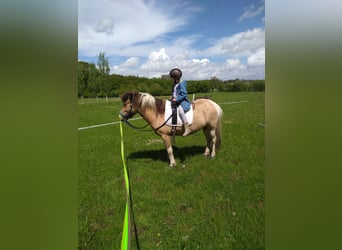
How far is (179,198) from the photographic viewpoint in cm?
369

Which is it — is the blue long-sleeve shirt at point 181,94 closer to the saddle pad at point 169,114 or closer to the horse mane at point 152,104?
the saddle pad at point 169,114

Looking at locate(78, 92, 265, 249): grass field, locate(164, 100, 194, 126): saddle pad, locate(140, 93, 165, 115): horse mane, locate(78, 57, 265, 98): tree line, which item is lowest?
locate(78, 92, 265, 249): grass field

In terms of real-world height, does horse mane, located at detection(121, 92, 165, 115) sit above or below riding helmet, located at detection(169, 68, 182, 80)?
below

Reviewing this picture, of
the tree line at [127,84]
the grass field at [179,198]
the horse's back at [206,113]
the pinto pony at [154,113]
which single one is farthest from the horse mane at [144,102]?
the tree line at [127,84]

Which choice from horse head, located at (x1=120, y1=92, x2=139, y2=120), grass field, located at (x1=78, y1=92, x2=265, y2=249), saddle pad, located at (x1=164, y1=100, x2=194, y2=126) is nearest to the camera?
grass field, located at (x1=78, y1=92, x2=265, y2=249)

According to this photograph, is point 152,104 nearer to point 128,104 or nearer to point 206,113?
point 128,104

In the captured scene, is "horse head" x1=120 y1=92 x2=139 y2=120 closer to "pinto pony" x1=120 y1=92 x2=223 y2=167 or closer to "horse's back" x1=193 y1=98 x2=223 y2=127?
"pinto pony" x1=120 y1=92 x2=223 y2=167

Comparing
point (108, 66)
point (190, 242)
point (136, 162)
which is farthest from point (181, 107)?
point (108, 66)

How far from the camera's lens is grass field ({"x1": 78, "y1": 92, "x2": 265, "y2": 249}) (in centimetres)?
266

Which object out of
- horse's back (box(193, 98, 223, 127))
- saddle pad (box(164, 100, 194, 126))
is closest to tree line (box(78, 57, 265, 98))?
horse's back (box(193, 98, 223, 127))

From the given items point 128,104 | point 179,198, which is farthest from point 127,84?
point 179,198

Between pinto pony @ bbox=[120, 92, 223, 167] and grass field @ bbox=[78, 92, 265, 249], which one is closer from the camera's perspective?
grass field @ bbox=[78, 92, 265, 249]

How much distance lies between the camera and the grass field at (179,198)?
266cm
